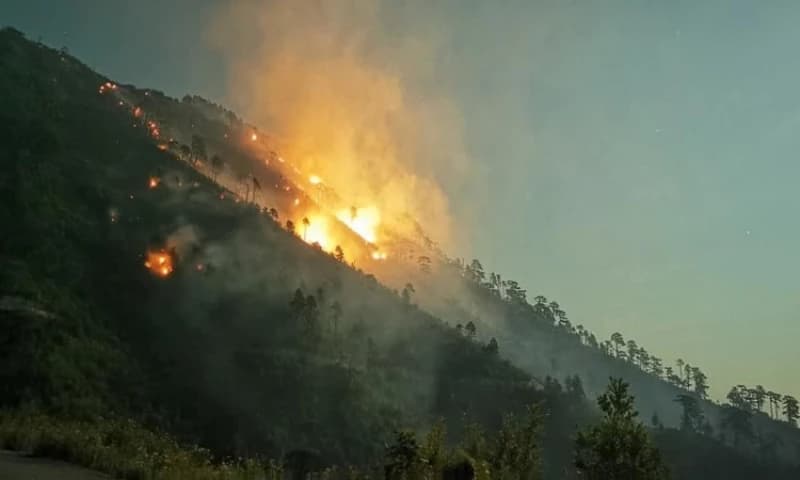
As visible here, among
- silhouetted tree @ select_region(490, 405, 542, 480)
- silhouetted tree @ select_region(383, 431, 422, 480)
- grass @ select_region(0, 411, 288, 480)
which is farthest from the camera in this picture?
silhouetted tree @ select_region(490, 405, 542, 480)

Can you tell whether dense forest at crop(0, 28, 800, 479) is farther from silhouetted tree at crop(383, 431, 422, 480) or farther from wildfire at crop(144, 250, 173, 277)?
silhouetted tree at crop(383, 431, 422, 480)

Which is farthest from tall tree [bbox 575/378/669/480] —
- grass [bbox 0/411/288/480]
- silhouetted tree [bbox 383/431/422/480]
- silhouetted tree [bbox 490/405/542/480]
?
silhouetted tree [bbox 383/431/422/480]

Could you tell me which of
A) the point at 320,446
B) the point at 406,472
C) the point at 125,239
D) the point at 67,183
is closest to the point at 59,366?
the point at 320,446

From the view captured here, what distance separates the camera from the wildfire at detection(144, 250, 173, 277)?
14875 cm

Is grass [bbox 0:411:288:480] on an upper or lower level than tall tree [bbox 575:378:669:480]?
lower

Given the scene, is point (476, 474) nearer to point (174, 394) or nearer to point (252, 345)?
point (174, 394)

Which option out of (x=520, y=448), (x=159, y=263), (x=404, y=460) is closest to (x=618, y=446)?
(x=520, y=448)

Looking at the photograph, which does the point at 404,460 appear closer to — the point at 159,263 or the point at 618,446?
the point at 618,446

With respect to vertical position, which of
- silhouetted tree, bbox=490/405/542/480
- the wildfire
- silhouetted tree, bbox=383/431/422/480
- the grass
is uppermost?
the wildfire

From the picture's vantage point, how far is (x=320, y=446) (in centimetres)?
11531

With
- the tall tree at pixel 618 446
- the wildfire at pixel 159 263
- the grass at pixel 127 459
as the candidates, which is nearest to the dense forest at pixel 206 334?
the wildfire at pixel 159 263

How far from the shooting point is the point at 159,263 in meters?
152

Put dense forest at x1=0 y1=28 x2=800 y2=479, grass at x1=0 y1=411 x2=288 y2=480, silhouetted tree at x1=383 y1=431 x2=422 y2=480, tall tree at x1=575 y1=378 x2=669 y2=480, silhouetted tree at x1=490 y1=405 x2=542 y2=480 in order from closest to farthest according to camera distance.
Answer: silhouetted tree at x1=383 y1=431 x2=422 y2=480 < grass at x1=0 y1=411 x2=288 y2=480 < silhouetted tree at x1=490 y1=405 x2=542 y2=480 < tall tree at x1=575 y1=378 x2=669 y2=480 < dense forest at x1=0 y1=28 x2=800 y2=479

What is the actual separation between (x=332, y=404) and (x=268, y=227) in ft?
254
